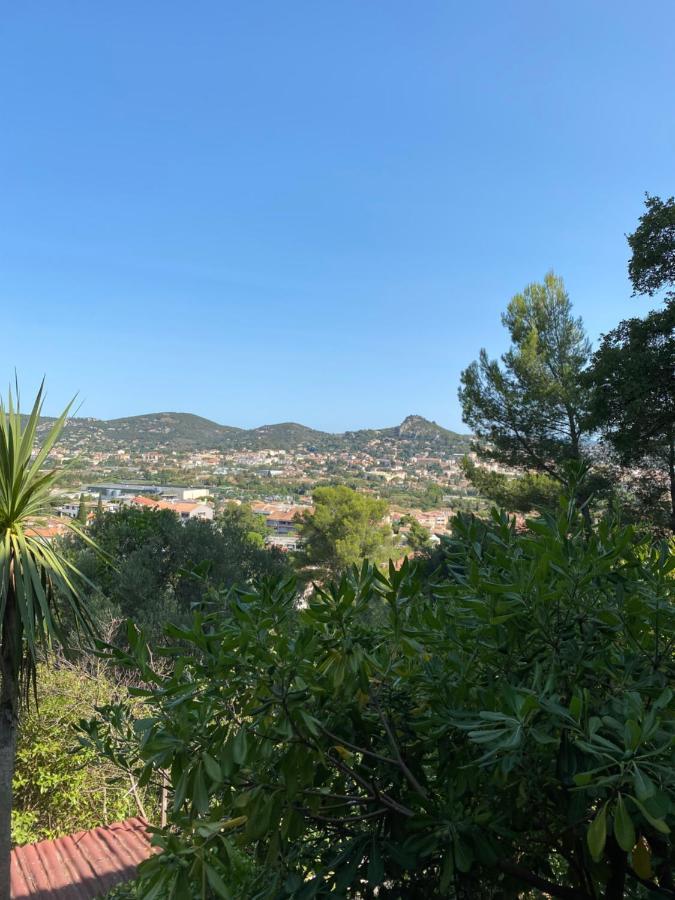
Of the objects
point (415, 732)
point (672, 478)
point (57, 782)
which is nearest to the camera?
point (415, 732)

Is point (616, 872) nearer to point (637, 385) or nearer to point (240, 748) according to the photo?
point (240, 748)

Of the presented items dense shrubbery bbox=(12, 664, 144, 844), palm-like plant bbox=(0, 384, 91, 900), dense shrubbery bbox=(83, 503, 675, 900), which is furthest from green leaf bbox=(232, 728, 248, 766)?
dense shrubbery bbox=(12, 664, 144, 844)

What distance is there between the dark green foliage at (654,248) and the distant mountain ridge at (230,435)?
41579mm

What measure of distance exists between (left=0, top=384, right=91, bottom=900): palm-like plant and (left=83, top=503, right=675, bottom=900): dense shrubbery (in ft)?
10.2

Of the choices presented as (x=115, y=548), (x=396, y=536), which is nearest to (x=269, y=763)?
(x=115, y=548)

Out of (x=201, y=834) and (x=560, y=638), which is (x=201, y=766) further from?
(x=560, y=638)

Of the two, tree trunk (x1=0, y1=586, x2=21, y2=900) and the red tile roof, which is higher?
tree trunk (x1=0, y1=586, x2=21, y2=900)

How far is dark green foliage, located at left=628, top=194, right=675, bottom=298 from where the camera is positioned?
28.1 feet

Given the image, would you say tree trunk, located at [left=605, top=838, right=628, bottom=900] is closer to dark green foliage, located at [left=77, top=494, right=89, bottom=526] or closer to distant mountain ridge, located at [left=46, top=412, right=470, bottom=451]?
dark green foliage, located at [left=77, top=494, right=89, bottom=526]

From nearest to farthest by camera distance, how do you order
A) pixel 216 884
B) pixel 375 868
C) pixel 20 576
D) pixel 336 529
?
pixel 216 884 → pixel 375 868 → pixel 20 576 → pixel 336 529

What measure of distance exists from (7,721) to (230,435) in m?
→ 68.6

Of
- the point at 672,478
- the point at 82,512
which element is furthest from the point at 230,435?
the point at 672,478

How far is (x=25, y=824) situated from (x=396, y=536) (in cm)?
2025

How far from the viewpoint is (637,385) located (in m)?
8.33
